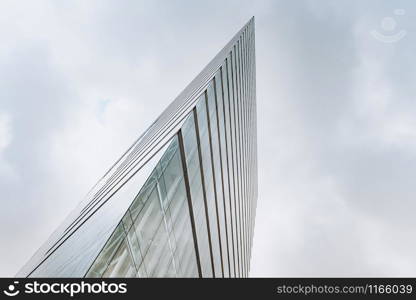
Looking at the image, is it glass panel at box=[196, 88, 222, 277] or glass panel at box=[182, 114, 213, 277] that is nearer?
glass panel at box=[182, 114, 213, 277]

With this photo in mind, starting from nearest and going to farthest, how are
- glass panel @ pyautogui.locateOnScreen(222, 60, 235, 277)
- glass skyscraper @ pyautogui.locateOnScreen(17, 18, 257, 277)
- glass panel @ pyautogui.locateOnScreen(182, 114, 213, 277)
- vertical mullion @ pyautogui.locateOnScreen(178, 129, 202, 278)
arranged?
glass skyscraper @ pyautogui.locateOnScreen(17, 18, 257, 277), vertical mullion @ pyautogui.locateOnScreen(178, 129, 202, 278), glass panel @ pyautogui.locateOnScreen(182, 114, 213, 277), glass panel @ pyautogui.locateOnScreen(222, 60, 235, 277)

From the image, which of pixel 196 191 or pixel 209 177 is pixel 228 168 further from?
pixel 196 191

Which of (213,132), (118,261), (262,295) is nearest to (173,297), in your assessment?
(262,295)

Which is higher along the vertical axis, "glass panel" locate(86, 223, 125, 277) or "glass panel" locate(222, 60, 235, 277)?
"glass panel" locate(222, 60, 235, 277)

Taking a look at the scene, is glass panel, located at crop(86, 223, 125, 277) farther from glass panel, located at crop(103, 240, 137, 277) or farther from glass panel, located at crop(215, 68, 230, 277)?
glass panel, located at crop(215, 68, 230, 277)

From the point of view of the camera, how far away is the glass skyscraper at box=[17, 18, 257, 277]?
8492 millimetres

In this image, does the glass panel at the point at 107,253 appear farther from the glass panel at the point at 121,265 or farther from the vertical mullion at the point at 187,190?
the vertical mullion at the point at 187,190

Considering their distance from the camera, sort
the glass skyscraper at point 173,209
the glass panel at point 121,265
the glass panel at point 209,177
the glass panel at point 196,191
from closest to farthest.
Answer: the glass panel at point 121,265, the glass skyscraper at point 173,209, the glass panel at point 196,191, the glass panel at point 209,177

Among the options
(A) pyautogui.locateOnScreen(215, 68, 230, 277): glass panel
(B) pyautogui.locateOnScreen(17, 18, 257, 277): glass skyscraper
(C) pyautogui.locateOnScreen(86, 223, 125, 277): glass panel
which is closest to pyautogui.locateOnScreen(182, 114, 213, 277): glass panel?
(B) pyautogui.locateOnScreen(17, 18, 257, 277): glass skyscraper

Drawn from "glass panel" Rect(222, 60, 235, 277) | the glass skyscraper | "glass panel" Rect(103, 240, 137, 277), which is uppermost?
"glass panel" Rect(222, 60, 235, 277)

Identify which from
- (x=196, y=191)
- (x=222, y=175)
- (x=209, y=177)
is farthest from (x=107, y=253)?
(x=222, y=175)

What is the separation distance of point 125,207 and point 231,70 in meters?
18.1

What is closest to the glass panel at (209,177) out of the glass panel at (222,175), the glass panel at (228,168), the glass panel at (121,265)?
the glass panel at (222,175)

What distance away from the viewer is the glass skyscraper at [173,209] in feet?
27.9
